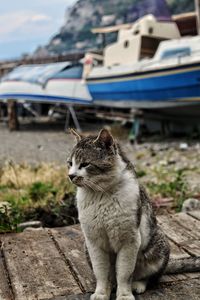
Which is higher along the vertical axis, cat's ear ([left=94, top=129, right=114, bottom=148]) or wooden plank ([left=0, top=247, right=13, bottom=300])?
cat's ear ([left=94, top=129, right=114, bottom=148])

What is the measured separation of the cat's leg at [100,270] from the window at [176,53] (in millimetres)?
7766

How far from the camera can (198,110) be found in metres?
10.0

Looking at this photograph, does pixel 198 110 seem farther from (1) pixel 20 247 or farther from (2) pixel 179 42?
(1) pixel 20 247

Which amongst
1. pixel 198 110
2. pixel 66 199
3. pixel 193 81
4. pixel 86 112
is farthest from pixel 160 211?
pixel 86 112

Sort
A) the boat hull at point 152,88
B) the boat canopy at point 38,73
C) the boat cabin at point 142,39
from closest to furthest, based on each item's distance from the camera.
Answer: the boat hull at point 152,88 → the boat cabin at point 142,39 → the boat canopy at point 38,73

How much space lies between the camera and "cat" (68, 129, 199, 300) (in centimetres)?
219

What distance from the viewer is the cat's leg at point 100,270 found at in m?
2.28

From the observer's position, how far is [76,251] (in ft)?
10.1

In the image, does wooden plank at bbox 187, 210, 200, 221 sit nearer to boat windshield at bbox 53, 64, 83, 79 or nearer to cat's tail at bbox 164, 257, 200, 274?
cat's tail at bbox 164, 257, 200, 274

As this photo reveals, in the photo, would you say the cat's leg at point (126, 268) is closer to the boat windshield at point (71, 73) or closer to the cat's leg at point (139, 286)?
the cat's leg at point (139, 286)

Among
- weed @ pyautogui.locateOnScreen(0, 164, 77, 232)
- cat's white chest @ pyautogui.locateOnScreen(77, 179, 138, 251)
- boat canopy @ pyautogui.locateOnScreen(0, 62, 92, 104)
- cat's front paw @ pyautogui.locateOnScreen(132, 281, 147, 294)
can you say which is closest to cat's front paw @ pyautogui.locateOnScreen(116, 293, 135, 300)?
cat's front paw @ pyautogui.locateOnScreen(132, 281, 147, 294)

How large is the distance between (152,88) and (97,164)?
27.0 ft

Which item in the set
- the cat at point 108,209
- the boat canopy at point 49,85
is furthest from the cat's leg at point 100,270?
the boat canopy at point 49,85

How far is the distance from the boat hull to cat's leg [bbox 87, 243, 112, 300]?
7.40 metres
